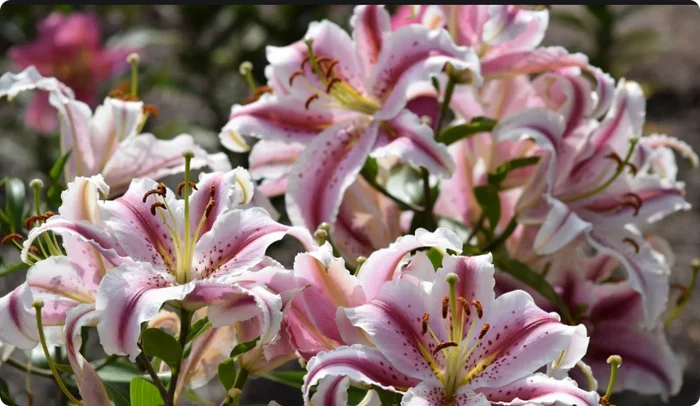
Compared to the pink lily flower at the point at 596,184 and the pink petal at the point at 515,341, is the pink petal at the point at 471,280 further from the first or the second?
the pink lily flower at the point at 596,184

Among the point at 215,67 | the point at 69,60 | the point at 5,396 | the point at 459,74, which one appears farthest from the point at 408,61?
the point at 215,67

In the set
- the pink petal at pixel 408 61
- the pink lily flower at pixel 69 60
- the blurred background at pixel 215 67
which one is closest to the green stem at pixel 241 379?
the pink petal at pixel 408 61

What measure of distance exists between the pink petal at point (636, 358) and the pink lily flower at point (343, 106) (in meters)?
0.28

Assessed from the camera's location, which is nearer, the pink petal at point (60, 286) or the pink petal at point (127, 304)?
the pink petal at point (127, 304)

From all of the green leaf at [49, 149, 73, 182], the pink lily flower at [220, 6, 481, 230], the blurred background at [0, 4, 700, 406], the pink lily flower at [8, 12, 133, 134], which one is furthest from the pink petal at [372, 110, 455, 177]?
the pink lily flower at [8, 12, 133, 134]

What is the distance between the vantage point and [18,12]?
274 centimetres

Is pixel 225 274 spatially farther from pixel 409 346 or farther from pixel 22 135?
pixel 22 135

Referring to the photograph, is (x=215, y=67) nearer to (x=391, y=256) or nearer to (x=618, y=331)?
(x=618, y=331)

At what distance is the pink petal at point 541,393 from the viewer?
821 mm

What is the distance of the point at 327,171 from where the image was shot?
1142 mm

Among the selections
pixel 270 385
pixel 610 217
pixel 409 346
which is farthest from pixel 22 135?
pixel 409 346

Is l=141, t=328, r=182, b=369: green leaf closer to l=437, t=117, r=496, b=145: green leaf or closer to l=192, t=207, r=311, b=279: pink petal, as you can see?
l=192, t=207, r=311, b=279: pink petal

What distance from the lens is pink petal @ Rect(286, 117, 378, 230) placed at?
3.64ft

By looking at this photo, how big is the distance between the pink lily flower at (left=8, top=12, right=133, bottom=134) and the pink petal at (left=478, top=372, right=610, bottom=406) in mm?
1714
